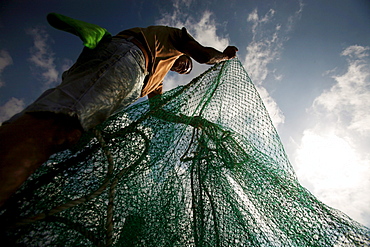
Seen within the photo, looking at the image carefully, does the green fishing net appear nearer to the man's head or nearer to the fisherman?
the fisherman

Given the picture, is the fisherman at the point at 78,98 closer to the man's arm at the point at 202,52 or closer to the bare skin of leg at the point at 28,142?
the bare skin of leg at the point at 28,142

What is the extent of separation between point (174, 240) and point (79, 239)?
586mm

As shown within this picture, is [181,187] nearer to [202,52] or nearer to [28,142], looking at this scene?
[28,142]

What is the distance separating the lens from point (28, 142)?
2.35 feet

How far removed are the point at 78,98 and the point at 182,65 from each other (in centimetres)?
155

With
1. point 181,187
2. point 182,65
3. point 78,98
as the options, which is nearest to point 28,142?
point 78,98

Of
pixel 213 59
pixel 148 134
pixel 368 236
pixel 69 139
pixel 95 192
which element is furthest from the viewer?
pixel 213 59

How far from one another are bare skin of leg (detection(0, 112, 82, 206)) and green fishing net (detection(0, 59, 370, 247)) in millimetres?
196

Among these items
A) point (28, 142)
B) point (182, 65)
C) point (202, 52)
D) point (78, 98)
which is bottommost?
point (28, 142)

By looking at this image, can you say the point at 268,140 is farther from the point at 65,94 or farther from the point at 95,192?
the point at 65,94

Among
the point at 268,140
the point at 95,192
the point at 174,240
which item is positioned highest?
the point at 268,140

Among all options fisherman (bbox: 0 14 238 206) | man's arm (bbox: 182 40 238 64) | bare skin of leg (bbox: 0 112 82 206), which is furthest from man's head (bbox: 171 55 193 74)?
bare skin of leg (bbox: 0 112 82 206)

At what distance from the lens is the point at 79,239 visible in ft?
2.98

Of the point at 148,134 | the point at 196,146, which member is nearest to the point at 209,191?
the point at 196,146
